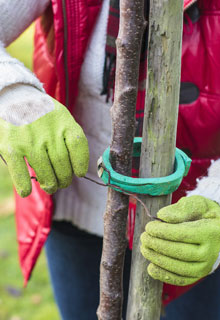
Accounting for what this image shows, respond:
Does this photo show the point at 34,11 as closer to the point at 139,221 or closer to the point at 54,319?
the point at 139,221

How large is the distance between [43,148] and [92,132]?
0.44m

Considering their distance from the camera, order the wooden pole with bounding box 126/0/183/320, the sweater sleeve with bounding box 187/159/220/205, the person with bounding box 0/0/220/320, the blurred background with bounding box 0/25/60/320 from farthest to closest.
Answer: the blurred background with bounding box 0/25/60/320 < the sweater sleeve with bounding box 187/159/220/205 < the person with bounding box 0/0/220/320 < the wooden pole with bounding box 126/0/183/320

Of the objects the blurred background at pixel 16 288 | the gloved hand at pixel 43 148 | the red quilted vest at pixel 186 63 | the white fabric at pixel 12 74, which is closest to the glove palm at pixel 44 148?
the gloved hand at pixel 43 148

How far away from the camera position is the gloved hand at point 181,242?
35.4 inches

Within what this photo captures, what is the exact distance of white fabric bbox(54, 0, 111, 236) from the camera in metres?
1.24

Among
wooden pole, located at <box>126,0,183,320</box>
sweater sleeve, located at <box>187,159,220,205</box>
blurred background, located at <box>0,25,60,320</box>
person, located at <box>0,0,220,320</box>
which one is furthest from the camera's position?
blurred background, located at <box>0,25,60,320</box>

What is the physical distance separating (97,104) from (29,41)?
511 cm

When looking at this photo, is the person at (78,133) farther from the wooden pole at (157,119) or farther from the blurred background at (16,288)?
the blurred background at (16,288)

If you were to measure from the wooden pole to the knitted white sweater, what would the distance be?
21 cm

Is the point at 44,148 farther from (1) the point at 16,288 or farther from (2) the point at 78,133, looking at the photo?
(1) the point at 16,288

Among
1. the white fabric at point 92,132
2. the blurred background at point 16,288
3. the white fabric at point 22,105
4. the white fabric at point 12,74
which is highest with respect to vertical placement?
the white fabric at point 12,74

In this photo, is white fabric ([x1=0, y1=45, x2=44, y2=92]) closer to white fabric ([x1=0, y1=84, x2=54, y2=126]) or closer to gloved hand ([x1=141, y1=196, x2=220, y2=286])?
white fabric ([x1=0, y1=84, x2=54, y2=126])

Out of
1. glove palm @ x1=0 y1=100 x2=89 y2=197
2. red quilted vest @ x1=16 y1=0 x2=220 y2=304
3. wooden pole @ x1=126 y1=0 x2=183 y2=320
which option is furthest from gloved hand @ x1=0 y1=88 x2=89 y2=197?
red quilted vest @ x1=16 y1=0 x2=220 y2=304

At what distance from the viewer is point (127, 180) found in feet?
2.93
